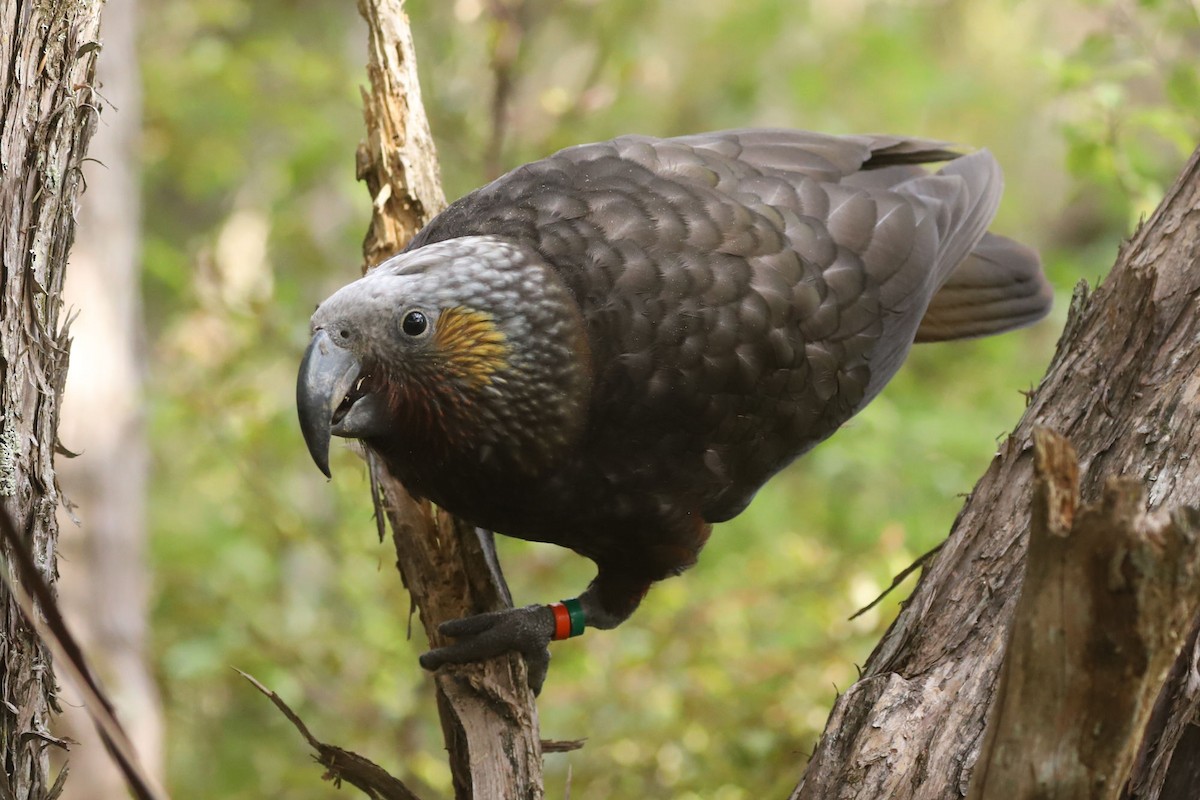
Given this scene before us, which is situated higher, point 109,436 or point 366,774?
point 109,436

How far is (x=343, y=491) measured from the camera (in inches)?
212

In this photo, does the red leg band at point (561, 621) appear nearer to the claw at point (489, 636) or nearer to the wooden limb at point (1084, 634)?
the claw at point (489, 636)

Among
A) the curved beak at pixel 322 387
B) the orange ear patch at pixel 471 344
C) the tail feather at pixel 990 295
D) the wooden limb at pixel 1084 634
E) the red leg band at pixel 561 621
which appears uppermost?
the tail feather at pixel 990 295

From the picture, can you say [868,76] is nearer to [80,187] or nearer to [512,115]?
[512,115]

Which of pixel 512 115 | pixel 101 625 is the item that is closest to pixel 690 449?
pixel 512 115

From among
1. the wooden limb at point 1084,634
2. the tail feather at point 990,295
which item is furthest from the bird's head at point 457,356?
the tail feather at point 990,295

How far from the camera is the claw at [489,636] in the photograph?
297cm

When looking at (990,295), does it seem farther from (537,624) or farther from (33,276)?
(33,276)

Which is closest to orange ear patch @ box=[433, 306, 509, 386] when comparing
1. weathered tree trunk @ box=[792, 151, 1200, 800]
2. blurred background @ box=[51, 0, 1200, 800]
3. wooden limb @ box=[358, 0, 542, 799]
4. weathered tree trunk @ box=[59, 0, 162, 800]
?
wooden limb @ box=[358, 0, 542, 799]

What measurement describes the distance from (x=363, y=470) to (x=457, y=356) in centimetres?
Result: 241

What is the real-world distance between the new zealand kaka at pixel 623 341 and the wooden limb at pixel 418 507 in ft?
0.42

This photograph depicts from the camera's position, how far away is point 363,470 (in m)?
5.04

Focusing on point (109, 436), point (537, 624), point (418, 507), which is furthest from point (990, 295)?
point (109, 436)

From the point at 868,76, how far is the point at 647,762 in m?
4.64
